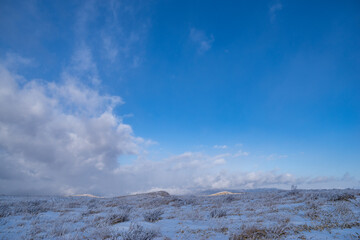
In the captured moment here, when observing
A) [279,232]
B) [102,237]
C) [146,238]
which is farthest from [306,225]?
[102,237]

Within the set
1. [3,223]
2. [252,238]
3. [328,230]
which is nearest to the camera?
[252,238]

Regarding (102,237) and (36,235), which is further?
(36,235)

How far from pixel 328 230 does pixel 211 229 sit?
125 inches

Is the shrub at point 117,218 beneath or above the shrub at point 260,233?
above

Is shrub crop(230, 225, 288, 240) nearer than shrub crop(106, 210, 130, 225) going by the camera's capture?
Yes

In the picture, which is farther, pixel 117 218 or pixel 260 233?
pixel 117 218

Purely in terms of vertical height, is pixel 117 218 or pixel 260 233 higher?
pixel 117 218

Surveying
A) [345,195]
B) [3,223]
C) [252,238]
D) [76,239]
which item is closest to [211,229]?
[252,238]

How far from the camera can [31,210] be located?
10.4 metres

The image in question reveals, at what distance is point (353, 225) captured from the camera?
16.6 ft

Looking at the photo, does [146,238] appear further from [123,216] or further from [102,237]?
[123,216]

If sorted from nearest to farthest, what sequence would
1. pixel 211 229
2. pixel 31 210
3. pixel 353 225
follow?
pixel 353 225 < pixel 211 229 < pixel 31 210

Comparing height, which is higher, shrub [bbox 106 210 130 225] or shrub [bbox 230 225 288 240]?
shrub [bbox 106 210 130 225]

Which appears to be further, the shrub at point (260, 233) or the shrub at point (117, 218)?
the shrub at point (117, 218)
